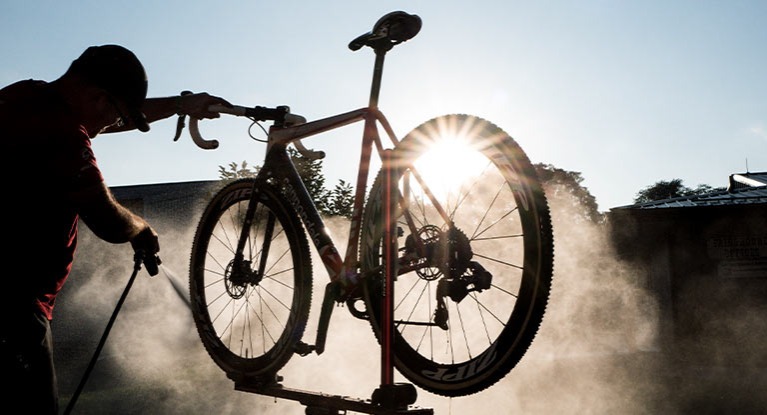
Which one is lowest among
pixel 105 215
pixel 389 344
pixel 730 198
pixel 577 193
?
pixel 389 344

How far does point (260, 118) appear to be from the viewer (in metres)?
4.38


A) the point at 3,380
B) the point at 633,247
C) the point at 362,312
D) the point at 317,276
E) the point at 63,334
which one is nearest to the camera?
the point at 3,380

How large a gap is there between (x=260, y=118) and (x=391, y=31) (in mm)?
1283

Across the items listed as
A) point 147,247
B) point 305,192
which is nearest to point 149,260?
point 147,247

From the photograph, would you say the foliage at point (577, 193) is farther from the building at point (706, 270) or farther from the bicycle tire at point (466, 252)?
the bicycle tire at point (466, 252)

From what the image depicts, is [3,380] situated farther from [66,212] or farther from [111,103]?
[111,103]

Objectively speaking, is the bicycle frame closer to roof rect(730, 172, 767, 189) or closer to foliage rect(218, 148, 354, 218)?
foliage rect(218, 148, 354, 218)

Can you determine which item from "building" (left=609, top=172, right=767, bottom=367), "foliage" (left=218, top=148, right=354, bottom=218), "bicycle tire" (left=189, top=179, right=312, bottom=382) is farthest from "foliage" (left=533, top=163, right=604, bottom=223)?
"bicycle tire" (left=189, top=179, right=312, bottom=382)

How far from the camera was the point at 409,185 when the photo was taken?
3.36 meters

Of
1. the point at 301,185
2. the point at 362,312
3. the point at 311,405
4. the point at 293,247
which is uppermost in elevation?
the point at 301,185

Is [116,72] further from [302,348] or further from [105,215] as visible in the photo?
[302,348]

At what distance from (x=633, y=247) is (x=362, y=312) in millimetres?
17317

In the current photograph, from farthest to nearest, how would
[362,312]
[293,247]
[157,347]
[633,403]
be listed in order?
[157,347] → [633,403] → [293,247] → [362,312]

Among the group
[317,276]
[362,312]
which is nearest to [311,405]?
[362,312]
